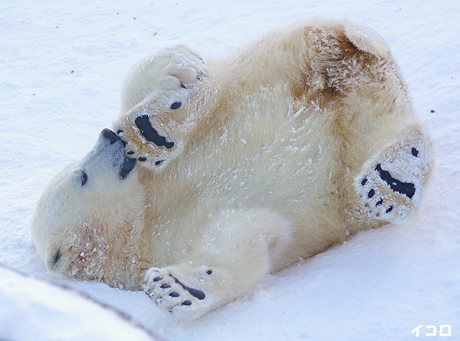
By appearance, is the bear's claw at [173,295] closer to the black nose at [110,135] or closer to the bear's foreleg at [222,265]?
the bear's foreleg at [222,265]

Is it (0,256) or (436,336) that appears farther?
(0,256)

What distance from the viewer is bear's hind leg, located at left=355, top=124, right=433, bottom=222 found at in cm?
210

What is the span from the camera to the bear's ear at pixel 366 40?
2.38m

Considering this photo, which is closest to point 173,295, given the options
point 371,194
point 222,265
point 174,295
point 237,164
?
point 174,295

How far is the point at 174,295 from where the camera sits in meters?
2.00

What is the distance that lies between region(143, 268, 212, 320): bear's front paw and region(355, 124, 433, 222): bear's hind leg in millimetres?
895

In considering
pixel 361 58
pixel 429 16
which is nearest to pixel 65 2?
pixel 429 16

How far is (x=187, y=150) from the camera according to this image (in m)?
2.67

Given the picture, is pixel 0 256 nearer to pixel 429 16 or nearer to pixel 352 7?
pixel 429 16

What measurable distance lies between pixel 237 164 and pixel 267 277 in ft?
2.08

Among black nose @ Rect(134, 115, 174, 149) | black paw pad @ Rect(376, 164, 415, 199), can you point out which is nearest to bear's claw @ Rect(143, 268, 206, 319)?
black nose @ Rect(134, 115, 174, 149)

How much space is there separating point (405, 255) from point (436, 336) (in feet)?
1.83

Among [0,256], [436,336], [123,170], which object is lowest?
[0,256]

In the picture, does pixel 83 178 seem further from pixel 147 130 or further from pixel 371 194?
pixel 371 194
